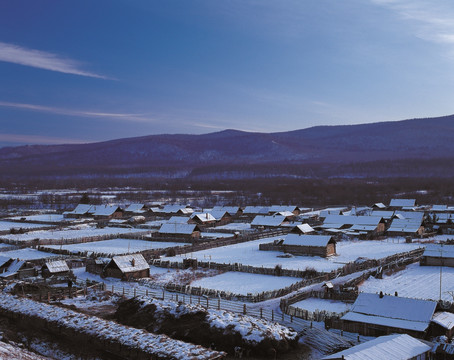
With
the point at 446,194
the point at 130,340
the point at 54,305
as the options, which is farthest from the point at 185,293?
the point at 446,194

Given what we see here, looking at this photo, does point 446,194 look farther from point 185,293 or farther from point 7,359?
point 7,359

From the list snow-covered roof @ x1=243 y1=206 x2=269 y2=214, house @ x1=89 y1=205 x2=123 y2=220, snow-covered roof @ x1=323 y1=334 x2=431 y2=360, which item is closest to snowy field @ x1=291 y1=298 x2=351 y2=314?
snow-covered roof @ x1=323 y1=334 x2=431 y2=360

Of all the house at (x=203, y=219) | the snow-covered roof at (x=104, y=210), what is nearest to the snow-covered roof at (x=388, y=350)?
the house at (x=203, y=219)

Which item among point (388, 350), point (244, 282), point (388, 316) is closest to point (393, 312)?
point (388, 316)

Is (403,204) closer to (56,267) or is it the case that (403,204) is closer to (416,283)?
(416,283)

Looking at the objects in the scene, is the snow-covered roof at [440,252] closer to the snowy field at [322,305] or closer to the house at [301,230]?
the snowy field at [322,305]
